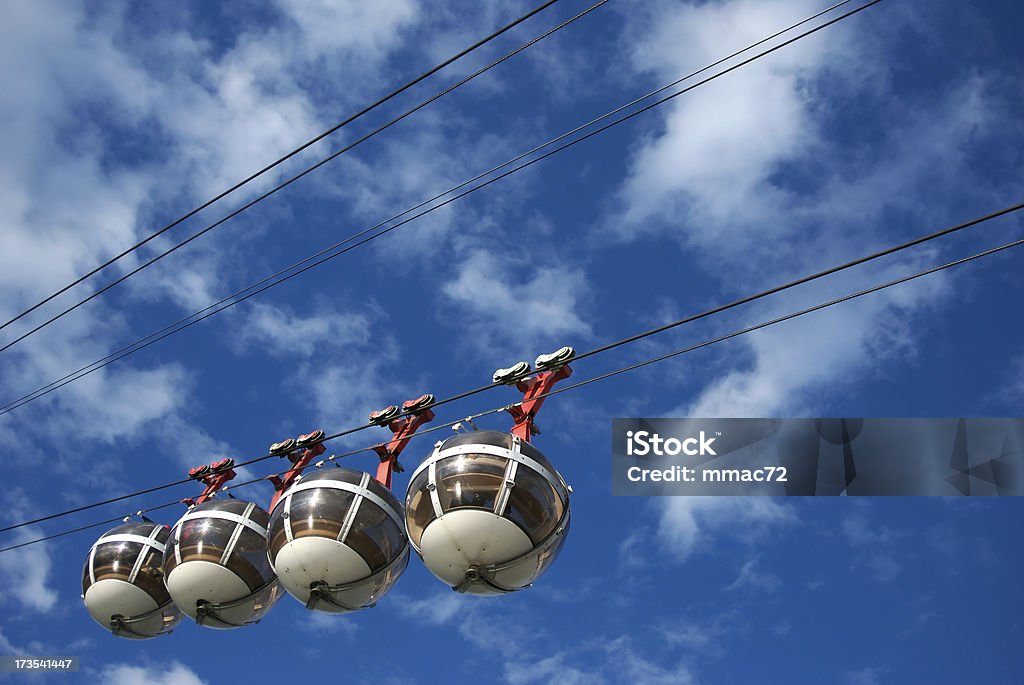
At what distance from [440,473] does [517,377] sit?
5.61ft

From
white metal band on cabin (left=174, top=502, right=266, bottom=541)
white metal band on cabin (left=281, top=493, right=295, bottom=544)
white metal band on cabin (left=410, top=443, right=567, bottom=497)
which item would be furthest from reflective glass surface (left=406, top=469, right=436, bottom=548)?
white metal band on cabin (left=174, top=502, right=266, bottom=541)

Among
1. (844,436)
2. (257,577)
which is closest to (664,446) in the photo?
(844,436)

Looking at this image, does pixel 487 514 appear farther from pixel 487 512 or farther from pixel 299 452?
pixel 299 452

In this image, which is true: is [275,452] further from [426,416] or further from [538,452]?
[538,452]

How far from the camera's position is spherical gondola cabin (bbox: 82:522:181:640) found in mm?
18812

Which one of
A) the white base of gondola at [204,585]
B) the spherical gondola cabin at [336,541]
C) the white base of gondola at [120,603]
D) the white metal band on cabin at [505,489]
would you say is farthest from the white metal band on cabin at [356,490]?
the white base of gondola at [120,603]

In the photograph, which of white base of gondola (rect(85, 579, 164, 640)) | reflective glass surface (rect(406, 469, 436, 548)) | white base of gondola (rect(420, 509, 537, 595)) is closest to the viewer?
white base of gondola (rect(420, 509, 537, 595))

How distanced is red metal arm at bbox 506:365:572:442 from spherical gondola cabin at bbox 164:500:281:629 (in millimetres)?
4014

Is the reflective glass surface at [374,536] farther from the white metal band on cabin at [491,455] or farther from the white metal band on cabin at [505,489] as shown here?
the white metal band on cabin at [505,489]

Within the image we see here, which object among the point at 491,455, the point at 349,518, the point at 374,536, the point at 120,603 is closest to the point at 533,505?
the point at 491,455

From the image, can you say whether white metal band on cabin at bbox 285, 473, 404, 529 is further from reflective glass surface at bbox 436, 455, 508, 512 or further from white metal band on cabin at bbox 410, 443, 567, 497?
reflective glass surface at bbox 436, 455, 508, 512

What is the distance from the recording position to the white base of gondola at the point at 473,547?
47.8 ft

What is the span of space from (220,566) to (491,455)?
454 cm

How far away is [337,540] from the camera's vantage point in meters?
15.7
